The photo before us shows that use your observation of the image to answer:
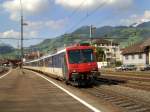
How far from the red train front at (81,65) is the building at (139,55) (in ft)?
201

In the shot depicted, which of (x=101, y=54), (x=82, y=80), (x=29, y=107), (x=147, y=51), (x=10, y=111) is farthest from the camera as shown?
(x=101, y=54)

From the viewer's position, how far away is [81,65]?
29953 mm

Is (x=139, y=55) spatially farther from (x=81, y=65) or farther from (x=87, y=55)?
(x=81, y=65)

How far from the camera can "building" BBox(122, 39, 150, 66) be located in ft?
302

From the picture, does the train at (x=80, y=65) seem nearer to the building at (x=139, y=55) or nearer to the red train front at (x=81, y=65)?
the red train front at (x=81, y=65)

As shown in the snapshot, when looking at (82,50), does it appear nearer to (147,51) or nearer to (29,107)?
(29,107)

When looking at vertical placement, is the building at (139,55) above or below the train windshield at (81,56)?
above

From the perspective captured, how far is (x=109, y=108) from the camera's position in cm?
1539

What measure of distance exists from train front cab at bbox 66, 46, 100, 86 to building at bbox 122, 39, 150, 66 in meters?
61.4

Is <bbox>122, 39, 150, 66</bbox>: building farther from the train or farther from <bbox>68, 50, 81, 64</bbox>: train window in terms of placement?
<bbox>68, 50, 81, 64</bbox>: train window

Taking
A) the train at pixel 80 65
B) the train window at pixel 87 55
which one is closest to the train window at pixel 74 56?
the train at pixel 80 65

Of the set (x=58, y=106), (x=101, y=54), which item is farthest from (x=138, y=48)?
(x=58, y=106)

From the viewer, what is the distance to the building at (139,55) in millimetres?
92044

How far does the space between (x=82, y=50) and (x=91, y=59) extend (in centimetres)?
95
